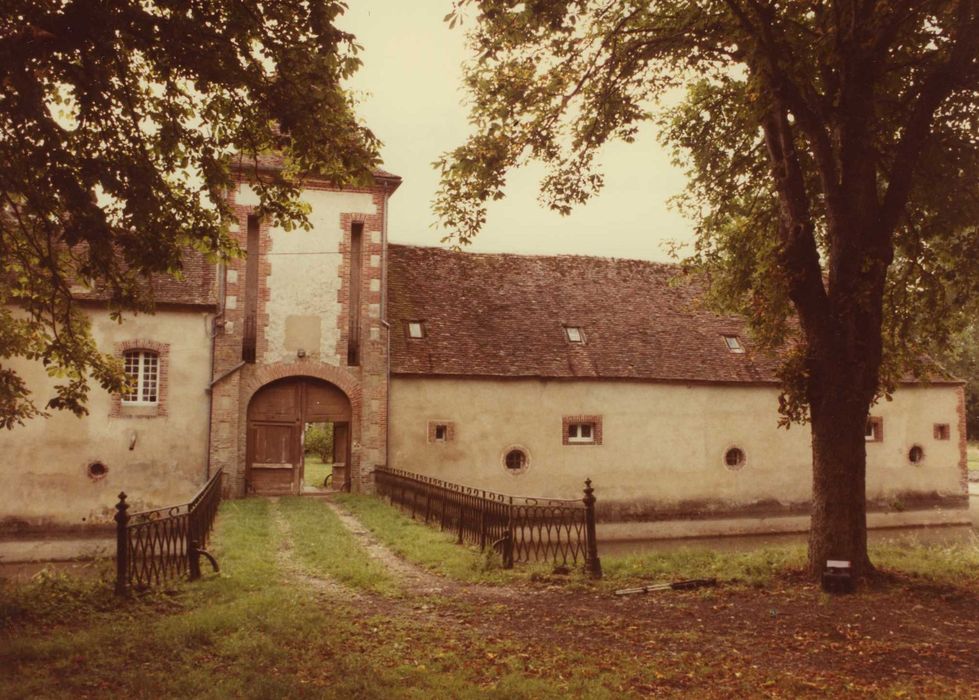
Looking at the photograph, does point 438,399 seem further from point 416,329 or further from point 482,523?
point 482,523

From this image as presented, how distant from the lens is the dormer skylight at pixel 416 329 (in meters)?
20.9

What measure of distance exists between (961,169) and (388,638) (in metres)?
10.1

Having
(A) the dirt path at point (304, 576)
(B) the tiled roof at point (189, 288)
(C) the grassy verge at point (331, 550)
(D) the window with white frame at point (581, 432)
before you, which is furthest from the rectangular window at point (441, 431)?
(A) the dirt path at point (304, 576)

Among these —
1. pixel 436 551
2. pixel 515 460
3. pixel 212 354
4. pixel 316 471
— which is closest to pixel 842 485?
pixel 436 551

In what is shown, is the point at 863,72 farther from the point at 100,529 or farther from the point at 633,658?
the point at 100,529

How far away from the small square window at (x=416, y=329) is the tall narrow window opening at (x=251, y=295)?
4.10 meters

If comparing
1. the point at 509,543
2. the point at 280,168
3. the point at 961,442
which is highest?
the point at 280,168

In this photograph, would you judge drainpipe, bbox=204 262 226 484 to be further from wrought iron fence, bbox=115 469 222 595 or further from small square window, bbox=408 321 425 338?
wrought iron fence, bbox=115 469 222 595

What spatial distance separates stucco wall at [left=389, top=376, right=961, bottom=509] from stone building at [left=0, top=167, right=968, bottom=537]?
0.06 meters

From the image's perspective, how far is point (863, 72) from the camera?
370 inches

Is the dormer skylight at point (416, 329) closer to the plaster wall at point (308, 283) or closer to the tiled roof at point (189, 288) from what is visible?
the plaster wall at point (308, 283)

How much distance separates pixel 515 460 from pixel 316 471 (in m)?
16.3

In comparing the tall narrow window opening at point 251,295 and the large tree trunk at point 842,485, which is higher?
the tall narrow window opening at point 251,295

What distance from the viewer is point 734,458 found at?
886 inches
